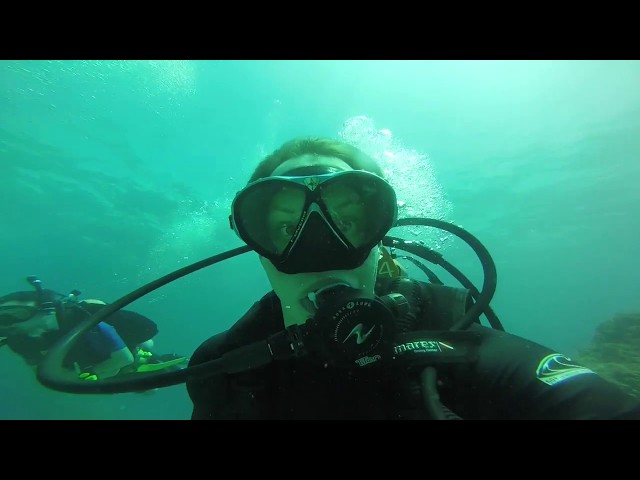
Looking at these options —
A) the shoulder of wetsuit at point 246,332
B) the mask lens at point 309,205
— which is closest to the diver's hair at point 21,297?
the shoulder of wetsuit at point 246,332

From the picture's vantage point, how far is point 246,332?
10.1ft

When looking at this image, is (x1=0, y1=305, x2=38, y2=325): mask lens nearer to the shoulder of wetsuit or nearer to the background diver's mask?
the shoulder of wetsuit

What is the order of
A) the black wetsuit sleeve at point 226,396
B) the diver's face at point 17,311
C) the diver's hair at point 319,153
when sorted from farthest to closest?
the diver's face at point 17,311, the diver's hair at point 319,153, the black wetsuit sleeve at point 226,396

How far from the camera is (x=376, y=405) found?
2248mm

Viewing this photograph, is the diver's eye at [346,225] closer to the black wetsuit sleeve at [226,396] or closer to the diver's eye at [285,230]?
the diver's eye at [285,230]

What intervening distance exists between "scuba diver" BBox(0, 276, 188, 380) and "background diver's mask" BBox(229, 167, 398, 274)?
25.7ft

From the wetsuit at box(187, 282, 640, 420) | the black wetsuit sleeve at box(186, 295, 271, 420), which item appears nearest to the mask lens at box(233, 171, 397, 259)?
the wetsuit at box(187, 282, 640, 420)

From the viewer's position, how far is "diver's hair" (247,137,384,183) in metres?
3.30

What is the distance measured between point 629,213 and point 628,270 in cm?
5722

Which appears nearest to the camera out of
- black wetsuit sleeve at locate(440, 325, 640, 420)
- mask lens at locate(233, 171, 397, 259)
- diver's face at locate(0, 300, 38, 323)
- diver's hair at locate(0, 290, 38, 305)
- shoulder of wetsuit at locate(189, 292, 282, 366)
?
black wetsuit sleeve at locate(440, 325, 640, 420)

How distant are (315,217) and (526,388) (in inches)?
71.1

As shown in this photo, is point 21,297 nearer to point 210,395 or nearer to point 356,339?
point 210,395

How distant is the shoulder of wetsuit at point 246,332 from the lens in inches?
117
